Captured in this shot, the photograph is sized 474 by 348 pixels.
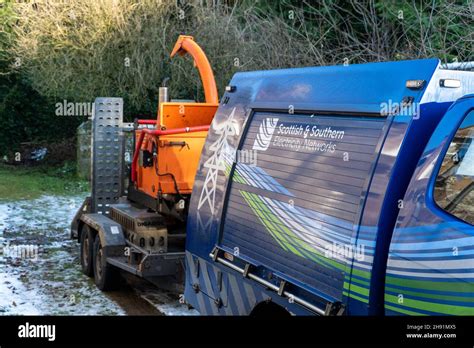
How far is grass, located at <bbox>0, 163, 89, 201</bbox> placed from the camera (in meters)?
17.3

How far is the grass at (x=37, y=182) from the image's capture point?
682 inches

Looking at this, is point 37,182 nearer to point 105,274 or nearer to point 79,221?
point 79,221

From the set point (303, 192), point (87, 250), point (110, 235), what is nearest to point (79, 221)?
point (87, 250)

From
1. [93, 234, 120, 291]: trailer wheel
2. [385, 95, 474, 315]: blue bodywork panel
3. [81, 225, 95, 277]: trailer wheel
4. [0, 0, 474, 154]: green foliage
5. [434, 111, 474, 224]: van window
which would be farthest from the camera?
[0, 0, 474, 154]: green foliage

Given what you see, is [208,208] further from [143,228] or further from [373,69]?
[143,228]

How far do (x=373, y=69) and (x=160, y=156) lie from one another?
169 inches

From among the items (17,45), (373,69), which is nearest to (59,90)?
(17,45)

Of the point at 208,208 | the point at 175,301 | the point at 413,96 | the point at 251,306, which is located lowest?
the point at 175,301

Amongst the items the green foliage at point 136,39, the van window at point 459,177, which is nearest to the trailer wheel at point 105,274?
the van window at point 459,177

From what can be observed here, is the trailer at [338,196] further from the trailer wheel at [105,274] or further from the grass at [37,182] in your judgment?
the grass at [37,182]

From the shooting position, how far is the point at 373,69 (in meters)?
4.34

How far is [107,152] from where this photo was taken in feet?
34.6

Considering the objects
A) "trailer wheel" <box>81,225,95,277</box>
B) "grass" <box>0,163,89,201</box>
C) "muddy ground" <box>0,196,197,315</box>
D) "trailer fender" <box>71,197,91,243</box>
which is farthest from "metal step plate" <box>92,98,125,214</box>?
"grass" <box>0,163,89,201</box>

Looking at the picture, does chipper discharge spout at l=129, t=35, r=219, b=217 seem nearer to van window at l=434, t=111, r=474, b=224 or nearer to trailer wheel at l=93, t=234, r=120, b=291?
trailer wheel at l=93, t=234, r=120, b=291
